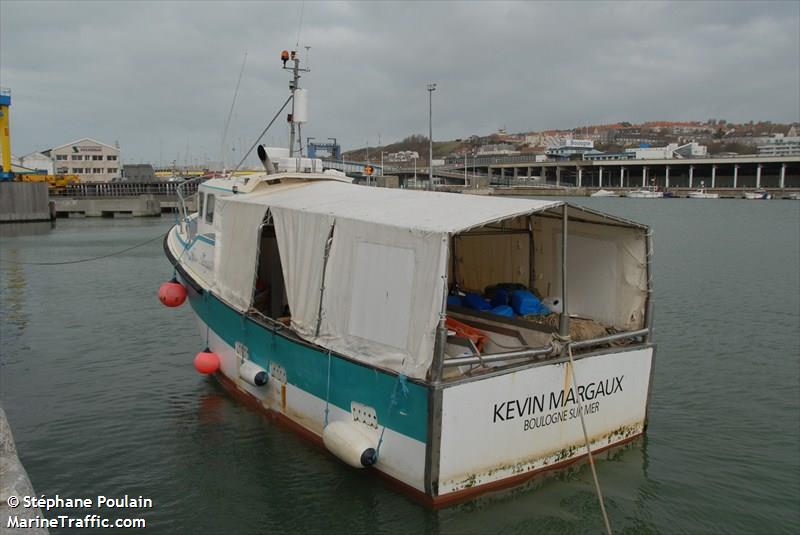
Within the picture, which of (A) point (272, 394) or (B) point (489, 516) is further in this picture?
(A) point (272, 394)

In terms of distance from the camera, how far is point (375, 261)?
740cm

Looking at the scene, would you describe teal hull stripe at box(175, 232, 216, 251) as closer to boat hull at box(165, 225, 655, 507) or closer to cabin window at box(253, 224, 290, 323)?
cabin window at box(253, 224, 290, 323)

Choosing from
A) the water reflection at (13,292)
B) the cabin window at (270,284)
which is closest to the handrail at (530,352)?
the cabin window at (270,284)

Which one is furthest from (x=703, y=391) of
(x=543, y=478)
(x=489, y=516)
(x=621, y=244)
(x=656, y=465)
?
(x=489, y=516)

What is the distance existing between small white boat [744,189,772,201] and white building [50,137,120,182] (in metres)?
95.8

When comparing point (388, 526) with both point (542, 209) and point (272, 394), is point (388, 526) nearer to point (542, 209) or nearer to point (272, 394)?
point (272, 394)

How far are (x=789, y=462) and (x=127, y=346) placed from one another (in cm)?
1325

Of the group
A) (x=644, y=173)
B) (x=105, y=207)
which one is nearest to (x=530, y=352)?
(x=105, y=207)

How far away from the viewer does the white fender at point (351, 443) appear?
7.27 metres

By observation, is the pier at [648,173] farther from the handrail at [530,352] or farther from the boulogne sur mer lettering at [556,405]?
the boulogne sur mer lettering at [556,405]

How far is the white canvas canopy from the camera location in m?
6.81

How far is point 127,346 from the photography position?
15.3 m

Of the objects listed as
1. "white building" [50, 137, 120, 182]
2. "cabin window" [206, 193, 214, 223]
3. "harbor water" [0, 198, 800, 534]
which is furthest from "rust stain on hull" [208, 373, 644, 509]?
"white building" [50, 137, 120, 182]

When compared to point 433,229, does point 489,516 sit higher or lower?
lower
